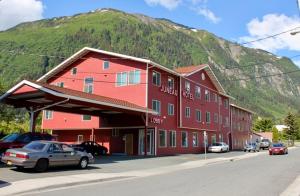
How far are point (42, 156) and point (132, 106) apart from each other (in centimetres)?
1607

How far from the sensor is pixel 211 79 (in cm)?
5509

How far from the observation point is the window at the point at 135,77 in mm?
40375

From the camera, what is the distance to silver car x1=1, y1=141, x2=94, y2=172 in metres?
19.1

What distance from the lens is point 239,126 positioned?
238 feet

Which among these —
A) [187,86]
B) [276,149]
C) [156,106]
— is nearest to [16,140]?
[156,106]

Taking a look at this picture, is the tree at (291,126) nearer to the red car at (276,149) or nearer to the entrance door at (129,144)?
the red car at (276,149)

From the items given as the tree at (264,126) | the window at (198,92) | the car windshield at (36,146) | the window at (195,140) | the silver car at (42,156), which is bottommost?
the silver car at (42,156)

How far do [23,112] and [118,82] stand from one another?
230 feet

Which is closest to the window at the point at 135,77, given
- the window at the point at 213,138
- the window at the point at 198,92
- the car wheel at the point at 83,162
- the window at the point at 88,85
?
the window at the point at 88,85

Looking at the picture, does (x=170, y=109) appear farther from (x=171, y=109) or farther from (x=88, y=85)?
(x=88, y=85)

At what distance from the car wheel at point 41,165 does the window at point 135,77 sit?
20981 millimetres

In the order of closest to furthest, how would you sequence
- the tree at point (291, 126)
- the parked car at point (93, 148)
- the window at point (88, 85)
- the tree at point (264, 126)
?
the parked car at point (93, 148) → the window at point (88, 85) → the tree at point (291, 126) → the tree at point (264, 126)

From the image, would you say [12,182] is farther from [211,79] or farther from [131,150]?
[211,79]

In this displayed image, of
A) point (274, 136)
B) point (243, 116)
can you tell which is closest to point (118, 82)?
point (243, 116)
